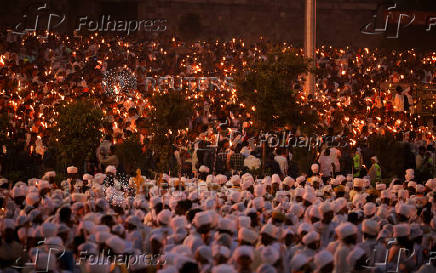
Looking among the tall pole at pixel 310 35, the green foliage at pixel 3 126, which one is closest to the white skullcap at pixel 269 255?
the green foliage at pixel 3 126

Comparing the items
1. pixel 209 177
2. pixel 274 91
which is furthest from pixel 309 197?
pixel 274 91

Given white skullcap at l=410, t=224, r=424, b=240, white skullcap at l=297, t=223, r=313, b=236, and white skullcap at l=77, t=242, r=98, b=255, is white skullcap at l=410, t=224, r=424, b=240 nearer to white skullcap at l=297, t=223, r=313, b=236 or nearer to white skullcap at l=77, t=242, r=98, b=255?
white skullcap at l=297, t=223, r=313, b=236

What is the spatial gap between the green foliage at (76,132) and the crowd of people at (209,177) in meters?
0.24

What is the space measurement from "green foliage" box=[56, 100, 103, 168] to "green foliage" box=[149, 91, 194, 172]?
53.7 inches

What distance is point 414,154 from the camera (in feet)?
69.1

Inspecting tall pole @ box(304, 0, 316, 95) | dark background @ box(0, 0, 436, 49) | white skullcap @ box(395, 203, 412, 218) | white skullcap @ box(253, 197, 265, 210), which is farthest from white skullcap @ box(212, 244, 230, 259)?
dark background @ box(0, 0, 436, 49)

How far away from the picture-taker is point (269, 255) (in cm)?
937

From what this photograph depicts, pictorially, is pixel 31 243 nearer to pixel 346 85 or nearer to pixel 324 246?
pixel 324 246

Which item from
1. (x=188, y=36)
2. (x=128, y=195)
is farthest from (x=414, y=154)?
(x=188, y=36)

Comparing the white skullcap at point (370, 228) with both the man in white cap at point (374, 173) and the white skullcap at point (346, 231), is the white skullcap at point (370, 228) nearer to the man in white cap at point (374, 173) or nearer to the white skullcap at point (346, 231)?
the white skullcap at point (346, 231)

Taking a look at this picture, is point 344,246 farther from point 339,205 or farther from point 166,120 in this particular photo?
point 166,120

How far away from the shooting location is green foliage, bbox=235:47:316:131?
20891 mm

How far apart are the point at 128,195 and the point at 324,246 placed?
587 cm

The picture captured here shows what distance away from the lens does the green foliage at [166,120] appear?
1959cm
